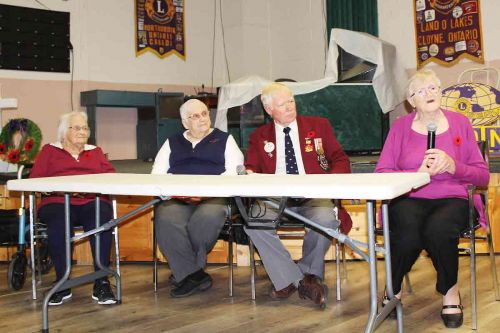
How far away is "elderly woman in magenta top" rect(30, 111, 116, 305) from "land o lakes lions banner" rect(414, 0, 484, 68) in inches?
141

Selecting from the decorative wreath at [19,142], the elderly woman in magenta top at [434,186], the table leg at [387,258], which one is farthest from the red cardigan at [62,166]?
the table leg at [387,258]

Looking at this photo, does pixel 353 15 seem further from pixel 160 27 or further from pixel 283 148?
pixel 283 148

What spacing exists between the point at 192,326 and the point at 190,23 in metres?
5.22

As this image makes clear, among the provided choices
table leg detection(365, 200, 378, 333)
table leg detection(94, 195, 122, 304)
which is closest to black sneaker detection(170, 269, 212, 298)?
table leg detection(94, 195, 122, 304)

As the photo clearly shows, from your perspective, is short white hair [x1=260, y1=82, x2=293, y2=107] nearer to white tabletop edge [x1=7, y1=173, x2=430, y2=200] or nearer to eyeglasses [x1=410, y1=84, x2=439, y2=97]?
eyeglasses [x1=410, y1=84, x2=439, y2=97]

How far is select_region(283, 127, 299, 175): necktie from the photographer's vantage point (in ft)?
10.9

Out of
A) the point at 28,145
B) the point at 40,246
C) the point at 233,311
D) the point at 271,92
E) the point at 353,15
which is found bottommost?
the point at 233,311

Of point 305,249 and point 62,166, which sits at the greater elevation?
point 62,166

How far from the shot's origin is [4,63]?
239 inches

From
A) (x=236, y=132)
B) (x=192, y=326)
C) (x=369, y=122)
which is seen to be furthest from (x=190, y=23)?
(x=192, y=326)

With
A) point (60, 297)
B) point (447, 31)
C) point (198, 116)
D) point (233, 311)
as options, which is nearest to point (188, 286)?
point (233, 311)

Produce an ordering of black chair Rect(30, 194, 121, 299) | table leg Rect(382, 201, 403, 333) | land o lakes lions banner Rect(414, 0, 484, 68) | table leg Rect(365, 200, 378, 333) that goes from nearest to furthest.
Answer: table leg Rect(365, 200, 378, 333) < table leg Rect(382, 201, 403, 333) < black chair Rect(30, 194, 121, 299) < land o lakes lions banner Rect(414, 0, 484, 68)

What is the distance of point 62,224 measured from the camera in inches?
133

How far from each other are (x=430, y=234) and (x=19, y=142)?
2.97 meters
